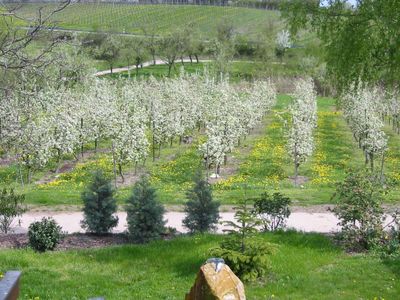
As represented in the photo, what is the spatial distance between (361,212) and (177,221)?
5.69 meters

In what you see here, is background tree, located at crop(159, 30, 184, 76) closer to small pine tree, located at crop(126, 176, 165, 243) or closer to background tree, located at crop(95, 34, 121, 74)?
background tree, located at crop(95, 34, 121, 74)

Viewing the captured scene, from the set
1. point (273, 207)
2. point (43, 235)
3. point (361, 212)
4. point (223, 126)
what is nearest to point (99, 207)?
point (43, 235)

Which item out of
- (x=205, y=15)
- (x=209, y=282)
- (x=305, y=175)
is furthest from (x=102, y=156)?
(x=205, y=15)

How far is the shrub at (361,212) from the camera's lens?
12.2m

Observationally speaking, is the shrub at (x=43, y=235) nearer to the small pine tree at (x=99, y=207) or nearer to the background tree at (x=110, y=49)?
the small pine tree at (x=99, y=207)

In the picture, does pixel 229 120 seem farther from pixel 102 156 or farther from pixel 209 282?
pixel 209 282

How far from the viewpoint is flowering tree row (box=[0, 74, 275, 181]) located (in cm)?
2252

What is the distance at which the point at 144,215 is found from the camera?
42.5 ft

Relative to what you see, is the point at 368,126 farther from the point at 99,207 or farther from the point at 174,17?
the point at 174,17

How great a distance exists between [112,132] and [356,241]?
12.9m

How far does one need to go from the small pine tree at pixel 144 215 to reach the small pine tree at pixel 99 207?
39.6 inches

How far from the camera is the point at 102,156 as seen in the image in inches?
1112

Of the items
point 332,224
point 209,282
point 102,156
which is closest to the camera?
point 209,282

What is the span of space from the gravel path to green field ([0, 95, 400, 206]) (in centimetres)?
113
